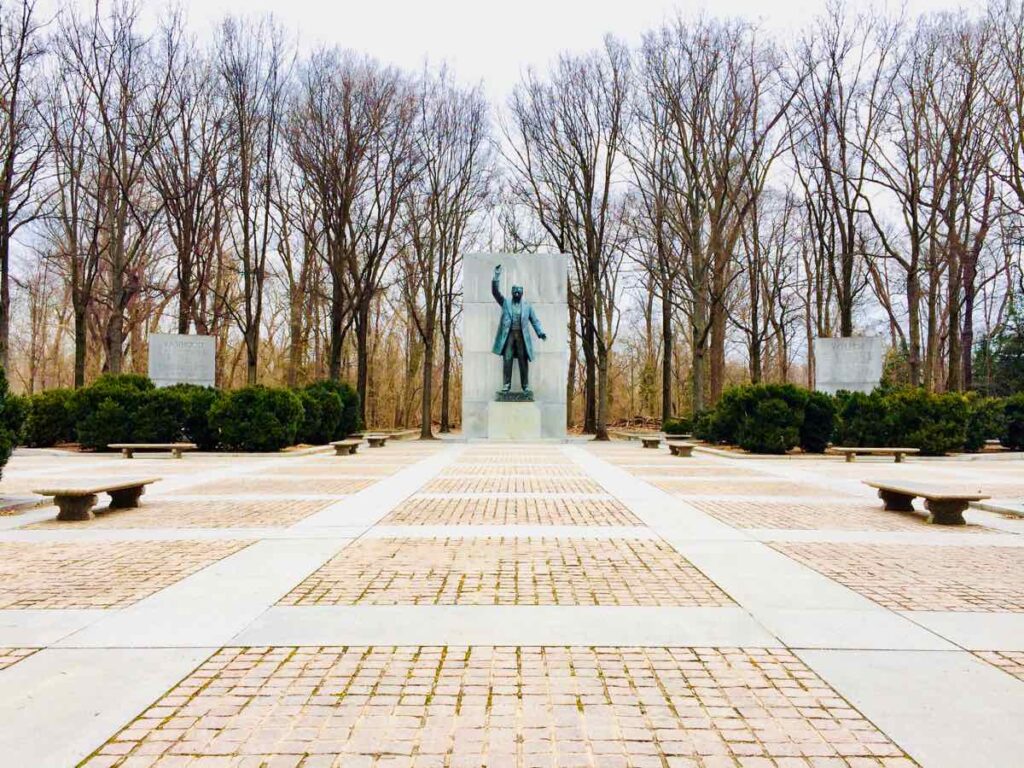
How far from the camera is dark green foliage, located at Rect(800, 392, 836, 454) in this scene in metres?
20.8

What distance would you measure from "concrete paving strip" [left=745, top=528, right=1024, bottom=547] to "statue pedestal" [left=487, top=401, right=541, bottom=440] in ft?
69.6

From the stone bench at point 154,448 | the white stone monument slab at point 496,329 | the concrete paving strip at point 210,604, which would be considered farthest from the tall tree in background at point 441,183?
the concrete paving strip at point 210,604

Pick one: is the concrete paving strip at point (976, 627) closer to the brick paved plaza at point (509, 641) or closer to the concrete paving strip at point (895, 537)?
the brick paved plaza at point (509, 641)

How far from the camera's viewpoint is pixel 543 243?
39500 millimetres

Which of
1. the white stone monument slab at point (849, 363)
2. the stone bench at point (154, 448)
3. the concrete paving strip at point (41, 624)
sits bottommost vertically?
the concrete paving strip at point (41, 624)

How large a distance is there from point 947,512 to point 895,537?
153cm

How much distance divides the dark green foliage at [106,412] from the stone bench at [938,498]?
18.4m

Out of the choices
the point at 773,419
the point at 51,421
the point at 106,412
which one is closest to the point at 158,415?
the point at 106,412

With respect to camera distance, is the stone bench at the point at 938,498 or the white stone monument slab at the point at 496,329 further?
the white stone monument slab at the point at 496,329

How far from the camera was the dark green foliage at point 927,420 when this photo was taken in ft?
66.8

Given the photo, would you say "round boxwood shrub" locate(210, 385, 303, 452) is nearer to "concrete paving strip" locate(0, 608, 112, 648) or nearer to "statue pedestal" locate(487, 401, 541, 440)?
"statue pedestal" locate(487, 401, 541, 440)

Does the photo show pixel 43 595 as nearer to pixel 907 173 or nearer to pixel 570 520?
pixel 570 520

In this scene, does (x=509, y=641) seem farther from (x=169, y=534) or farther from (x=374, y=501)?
(x=374, y=501)

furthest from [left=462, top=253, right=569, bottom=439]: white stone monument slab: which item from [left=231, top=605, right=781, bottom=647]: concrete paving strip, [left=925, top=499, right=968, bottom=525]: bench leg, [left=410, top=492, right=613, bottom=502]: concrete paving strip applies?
[left=231, top=605, right=781, bottom=647]: concrete paving strip
